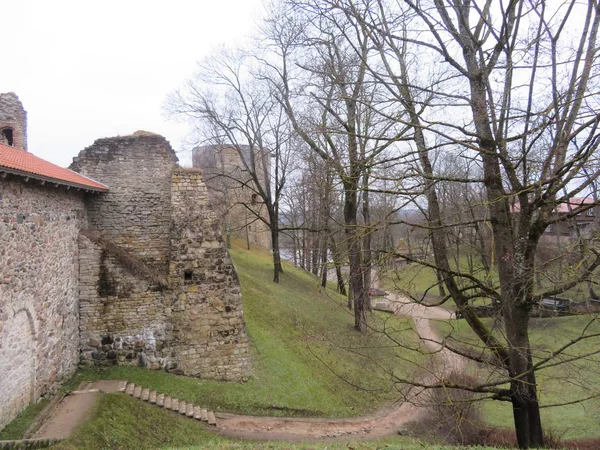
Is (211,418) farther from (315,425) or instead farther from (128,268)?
(128,268)

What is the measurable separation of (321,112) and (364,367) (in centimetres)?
923

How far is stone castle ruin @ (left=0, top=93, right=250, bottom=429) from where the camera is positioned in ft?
32.1

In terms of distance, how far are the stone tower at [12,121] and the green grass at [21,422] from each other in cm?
794

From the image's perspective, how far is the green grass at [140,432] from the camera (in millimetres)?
7426

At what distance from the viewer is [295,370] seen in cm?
1316

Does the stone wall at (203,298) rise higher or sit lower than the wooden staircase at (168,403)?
higher

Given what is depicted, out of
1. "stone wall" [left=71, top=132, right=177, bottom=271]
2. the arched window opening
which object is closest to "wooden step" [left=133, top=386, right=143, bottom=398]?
"stone wall" [left=71, top=132, right=177, bottom=271]

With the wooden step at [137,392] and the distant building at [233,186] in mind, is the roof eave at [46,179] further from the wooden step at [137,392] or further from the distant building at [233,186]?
the distant building at [233,186]

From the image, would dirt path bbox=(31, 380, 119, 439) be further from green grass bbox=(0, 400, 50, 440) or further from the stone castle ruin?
the stone castle ruin

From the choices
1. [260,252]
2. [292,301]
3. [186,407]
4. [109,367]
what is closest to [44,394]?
[109,367]

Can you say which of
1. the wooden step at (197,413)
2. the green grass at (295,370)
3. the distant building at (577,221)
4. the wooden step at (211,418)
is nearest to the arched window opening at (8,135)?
the green grass at (295,370)

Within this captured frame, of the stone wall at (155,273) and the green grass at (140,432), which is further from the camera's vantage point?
the stone wall at (155,273)

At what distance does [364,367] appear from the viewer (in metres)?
15.0

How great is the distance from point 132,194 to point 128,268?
2.20 m
